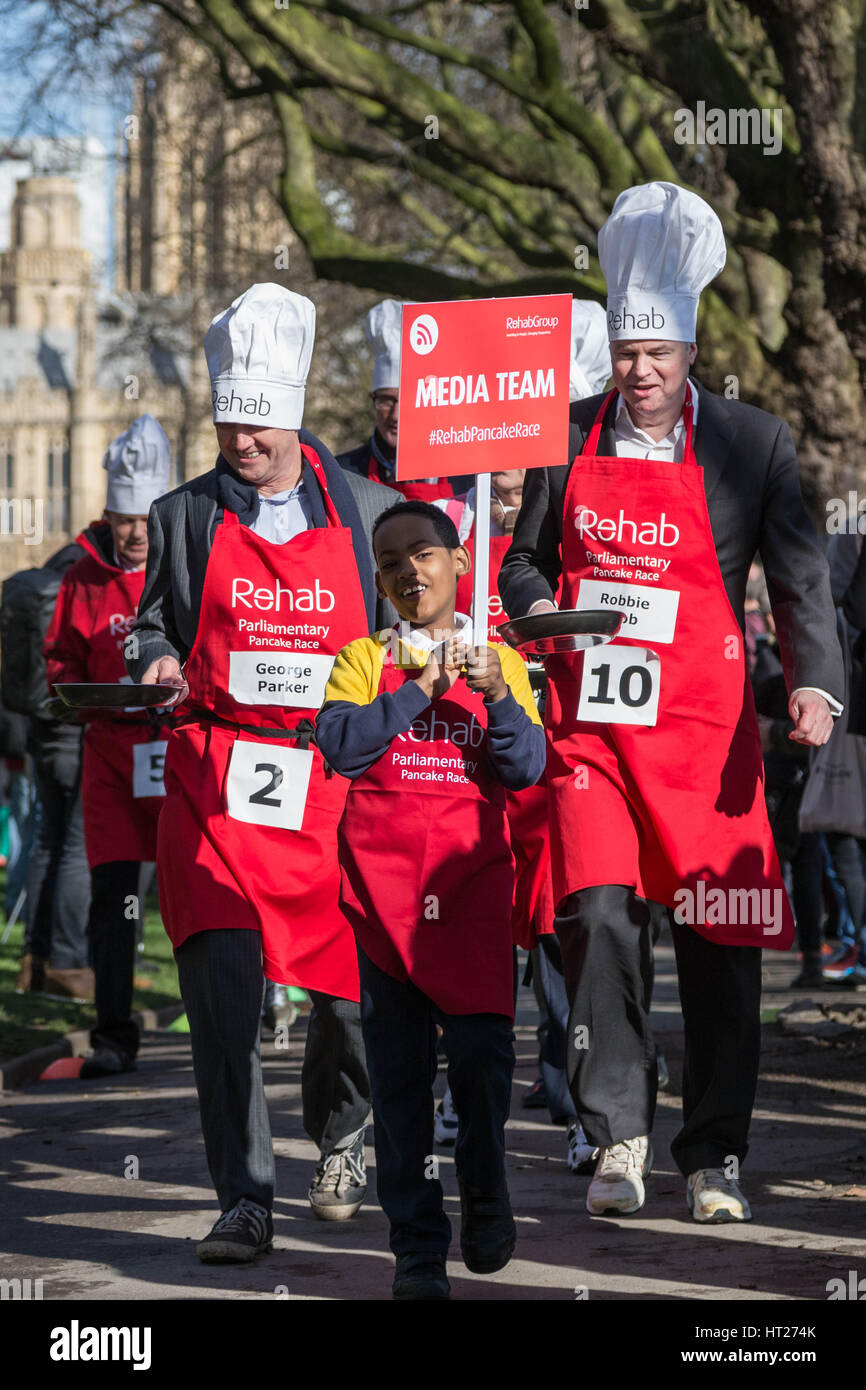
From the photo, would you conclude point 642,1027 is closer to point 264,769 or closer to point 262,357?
point 264,769

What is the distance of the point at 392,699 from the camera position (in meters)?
4.77

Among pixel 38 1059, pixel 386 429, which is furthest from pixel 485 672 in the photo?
pixel 38 1059

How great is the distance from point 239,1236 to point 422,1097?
2.32 ft

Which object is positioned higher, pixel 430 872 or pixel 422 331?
pixel 422 331

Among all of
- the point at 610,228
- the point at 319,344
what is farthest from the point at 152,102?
the point at 610,228

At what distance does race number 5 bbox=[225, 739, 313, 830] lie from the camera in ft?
18.2

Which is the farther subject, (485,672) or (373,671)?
(373,671)

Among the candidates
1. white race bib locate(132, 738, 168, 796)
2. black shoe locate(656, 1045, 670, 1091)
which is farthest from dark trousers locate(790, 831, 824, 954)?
white race bib locate(132, 738, 168, 796)

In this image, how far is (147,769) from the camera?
28.7 ft

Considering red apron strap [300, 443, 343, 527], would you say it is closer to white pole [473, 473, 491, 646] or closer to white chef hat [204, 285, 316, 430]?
white chef hat [204, 285, 316, 430]

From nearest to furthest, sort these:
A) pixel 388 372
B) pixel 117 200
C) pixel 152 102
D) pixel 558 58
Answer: pixel 388 372, pixel 558 58, pixel 152 102, pixel 117 200

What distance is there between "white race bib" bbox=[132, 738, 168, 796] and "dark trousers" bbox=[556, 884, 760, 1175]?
3.49 meters

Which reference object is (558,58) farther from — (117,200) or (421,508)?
(117,200)

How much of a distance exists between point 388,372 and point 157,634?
255 cm
